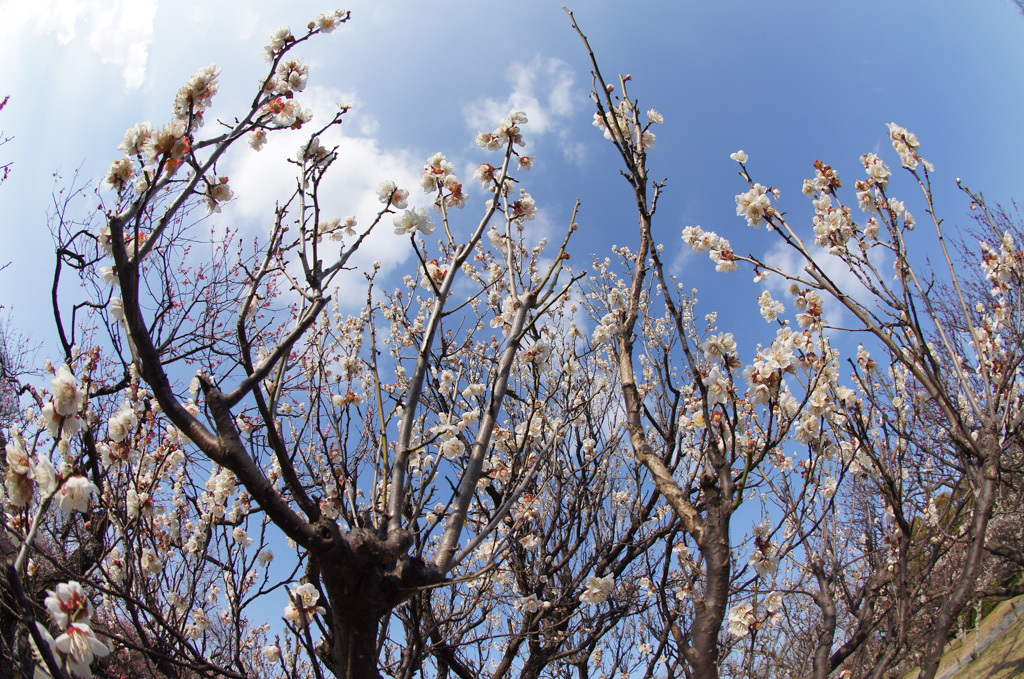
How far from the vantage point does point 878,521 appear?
4.20m

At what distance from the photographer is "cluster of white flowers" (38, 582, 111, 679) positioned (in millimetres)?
1235

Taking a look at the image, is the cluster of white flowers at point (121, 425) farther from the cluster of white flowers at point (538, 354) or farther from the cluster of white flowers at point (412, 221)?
the cluster of white flowers at point (538, 354)

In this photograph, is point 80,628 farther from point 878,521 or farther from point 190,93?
point 878,521

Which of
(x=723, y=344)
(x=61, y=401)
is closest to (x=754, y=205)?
(x=723, y=344)

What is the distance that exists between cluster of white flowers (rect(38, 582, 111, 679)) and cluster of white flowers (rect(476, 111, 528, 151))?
2459 mm

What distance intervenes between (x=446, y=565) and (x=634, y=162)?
1638 mm

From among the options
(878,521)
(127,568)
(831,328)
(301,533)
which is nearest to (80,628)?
(301,533)

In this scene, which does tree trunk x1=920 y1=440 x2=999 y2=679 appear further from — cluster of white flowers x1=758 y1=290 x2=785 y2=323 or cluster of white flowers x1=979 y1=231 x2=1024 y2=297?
cluster of white flowers x1=979 y1=231 x2=1024 y2=297

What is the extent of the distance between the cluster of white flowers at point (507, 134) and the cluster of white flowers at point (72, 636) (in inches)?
96.8

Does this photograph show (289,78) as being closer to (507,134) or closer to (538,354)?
(507,134)

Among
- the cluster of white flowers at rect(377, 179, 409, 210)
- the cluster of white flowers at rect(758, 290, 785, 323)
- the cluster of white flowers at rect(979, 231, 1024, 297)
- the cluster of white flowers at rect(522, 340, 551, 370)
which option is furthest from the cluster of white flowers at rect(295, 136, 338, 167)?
the cluster of white flowers at rect(979, 231, 1024, 297)

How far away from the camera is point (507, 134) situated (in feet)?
9.29

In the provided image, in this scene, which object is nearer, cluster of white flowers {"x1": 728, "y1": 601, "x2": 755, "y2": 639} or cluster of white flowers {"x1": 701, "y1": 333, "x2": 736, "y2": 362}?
cluster of white flowers {"x1": 701, "y1": 333, "x2": 736, "y2": 362}

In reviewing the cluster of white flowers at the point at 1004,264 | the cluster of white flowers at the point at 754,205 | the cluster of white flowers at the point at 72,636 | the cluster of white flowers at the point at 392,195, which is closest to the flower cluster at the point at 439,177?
the cluster of white flowers at the point at 392,195
